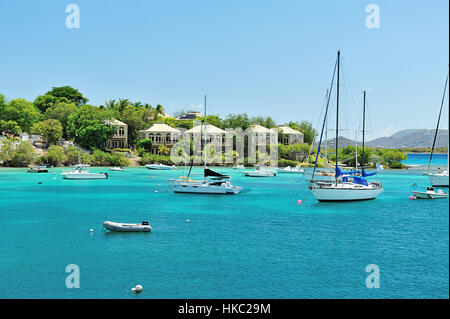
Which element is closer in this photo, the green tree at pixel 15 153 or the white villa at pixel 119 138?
the green tree at pixel 15 153

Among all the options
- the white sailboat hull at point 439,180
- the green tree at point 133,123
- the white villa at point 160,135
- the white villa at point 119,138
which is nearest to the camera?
the white sailboat hull at point 439,180

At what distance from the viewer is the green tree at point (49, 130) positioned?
105 meters

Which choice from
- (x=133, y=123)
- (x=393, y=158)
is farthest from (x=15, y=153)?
(x=393, y=158)

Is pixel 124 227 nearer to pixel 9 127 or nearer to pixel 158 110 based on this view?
pixel 9 127

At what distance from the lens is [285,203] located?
150 feet

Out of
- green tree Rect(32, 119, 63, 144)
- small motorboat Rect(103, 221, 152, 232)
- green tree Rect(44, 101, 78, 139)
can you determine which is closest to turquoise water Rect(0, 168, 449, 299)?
small motorboat Rect(103, 221, 152, 232)

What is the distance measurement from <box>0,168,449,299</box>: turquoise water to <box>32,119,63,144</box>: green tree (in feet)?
210

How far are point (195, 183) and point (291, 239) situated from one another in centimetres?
2630

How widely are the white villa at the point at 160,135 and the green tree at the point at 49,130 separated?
2147 cm

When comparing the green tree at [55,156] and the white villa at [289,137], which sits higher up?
the white villa at [289,137]

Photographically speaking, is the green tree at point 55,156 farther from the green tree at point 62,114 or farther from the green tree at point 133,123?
the green tree at point 133,123

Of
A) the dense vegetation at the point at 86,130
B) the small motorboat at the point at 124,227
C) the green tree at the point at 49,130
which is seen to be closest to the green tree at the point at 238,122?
the dense vegetation at the point at 86,130

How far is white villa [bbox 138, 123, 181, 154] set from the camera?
11669cm

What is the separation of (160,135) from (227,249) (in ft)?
309
